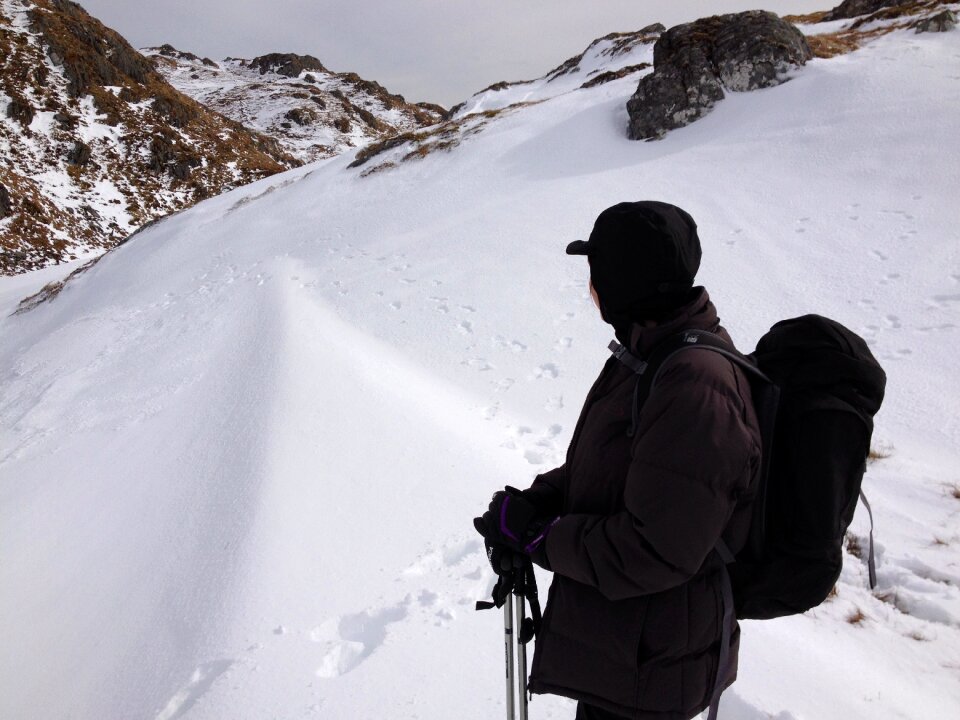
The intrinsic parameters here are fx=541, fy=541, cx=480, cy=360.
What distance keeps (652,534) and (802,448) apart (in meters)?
0.44

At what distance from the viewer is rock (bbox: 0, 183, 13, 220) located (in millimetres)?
23922

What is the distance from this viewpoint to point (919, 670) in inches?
109

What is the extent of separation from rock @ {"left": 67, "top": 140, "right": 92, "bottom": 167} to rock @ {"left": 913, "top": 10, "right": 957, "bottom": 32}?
37.1 metres

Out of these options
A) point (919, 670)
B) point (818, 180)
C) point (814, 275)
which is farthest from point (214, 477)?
point (818, 180)

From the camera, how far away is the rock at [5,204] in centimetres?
2392

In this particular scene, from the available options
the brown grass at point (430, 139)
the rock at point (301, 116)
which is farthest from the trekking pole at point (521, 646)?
Answer: the rock at point (301, 116)

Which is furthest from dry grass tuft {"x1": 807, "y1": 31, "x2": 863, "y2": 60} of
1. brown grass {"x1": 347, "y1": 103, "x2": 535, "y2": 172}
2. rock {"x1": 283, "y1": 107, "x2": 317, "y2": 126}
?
rock {"x1": 283, "y1": 107, "x2": 317, "y2": 126}

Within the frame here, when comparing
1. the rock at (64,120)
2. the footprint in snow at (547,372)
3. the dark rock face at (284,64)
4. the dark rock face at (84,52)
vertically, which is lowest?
the footprint in snow at (547,372)

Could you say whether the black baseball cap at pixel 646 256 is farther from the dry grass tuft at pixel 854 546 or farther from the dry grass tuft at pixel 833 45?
the dry grass tuft at pixel 833 45

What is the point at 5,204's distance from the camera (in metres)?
24.1

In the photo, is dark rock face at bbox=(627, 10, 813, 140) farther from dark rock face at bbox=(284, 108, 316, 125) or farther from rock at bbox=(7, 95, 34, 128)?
dark rock face at bbox=(284, 108, 316, 125)

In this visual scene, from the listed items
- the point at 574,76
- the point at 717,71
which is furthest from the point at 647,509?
the point at 574,76

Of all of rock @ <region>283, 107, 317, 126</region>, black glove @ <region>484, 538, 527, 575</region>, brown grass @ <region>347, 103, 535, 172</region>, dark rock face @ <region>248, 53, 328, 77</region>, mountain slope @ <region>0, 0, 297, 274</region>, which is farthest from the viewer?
dark rock face @ <region>248, 53, 328, 77</region>

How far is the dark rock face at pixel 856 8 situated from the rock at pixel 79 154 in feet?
124
